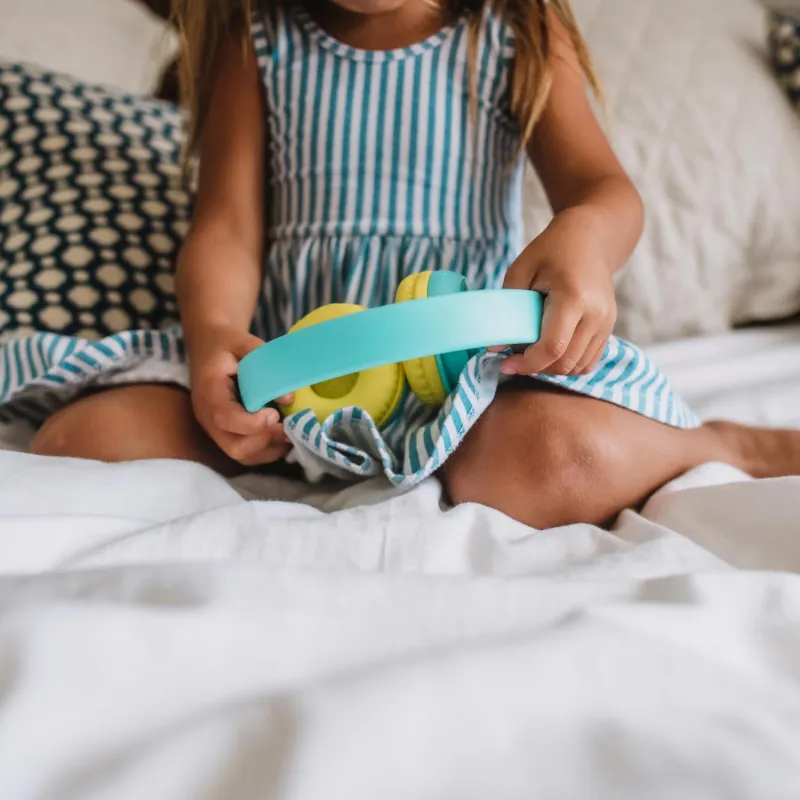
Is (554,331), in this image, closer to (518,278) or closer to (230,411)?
(518,278)

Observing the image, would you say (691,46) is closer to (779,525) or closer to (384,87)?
(384,87)

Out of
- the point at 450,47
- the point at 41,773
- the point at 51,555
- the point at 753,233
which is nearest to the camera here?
the point at 41,773

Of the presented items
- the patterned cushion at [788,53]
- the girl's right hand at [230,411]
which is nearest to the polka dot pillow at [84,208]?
the girl's right hand at [230,411]

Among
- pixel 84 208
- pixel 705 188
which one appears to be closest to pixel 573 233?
pixel 705 188

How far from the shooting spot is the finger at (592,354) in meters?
0.49

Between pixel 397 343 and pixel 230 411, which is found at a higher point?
pixel 397 343

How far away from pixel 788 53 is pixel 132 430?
31.7 inches

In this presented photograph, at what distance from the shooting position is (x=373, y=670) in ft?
0.88

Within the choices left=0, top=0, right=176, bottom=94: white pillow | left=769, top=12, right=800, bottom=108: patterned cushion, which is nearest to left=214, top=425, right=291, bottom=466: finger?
left=0, top=0, right=176, bottom=94: white pillow

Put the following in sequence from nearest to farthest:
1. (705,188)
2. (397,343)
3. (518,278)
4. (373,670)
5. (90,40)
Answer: (373,670)
(397,343)
(518,278)
(705,188)
(90,40)

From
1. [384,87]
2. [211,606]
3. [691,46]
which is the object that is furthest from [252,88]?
[211,606]

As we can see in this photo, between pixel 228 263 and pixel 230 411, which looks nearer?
pixel 230 411

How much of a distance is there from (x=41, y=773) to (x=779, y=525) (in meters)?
0.37

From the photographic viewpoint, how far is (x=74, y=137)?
0.81 meters
